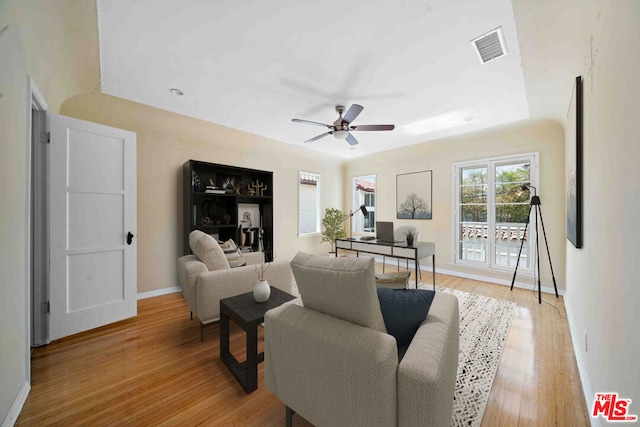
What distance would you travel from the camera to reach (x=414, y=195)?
5.10 meters

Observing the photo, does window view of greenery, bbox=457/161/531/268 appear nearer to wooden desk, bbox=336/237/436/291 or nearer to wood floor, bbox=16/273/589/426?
wooden desk, bbox=336/237/436/291

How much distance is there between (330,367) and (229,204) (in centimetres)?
363

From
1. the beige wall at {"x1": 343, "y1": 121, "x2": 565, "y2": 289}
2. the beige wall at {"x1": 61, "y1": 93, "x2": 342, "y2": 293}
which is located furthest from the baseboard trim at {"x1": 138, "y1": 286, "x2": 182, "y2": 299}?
the beige wall at {"x1": 343, "y1": 121, "x2": 565, "y2": 289}

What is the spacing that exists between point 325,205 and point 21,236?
4.86 metres

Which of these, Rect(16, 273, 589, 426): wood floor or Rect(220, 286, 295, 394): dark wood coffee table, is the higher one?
Rect(220, 286, 295, 394): dark wood coffee table

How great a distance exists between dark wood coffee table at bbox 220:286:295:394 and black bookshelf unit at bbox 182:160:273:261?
2.01 m

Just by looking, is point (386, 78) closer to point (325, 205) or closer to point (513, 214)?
point (513, 214)

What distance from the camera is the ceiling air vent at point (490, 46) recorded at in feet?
6.35

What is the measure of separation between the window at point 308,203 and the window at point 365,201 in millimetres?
1051

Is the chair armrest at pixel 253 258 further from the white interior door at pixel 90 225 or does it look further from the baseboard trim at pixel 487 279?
the baseboard trim at pixel 487 279

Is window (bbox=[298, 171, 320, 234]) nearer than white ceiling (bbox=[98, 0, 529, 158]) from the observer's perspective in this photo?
No

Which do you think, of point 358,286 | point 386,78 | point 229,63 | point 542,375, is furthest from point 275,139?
point 542,375

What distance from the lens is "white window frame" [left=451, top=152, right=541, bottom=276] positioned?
3727 mm

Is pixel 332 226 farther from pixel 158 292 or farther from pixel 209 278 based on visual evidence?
pixel 209 278
